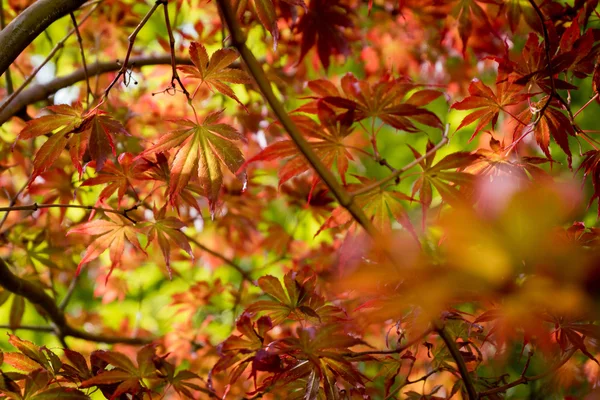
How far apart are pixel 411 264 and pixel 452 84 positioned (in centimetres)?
164

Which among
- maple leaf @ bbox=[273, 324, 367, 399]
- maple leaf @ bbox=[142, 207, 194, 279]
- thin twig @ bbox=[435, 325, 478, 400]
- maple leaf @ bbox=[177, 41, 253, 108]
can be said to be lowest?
thin twig @ bbox=[435, 325, 478, 400]

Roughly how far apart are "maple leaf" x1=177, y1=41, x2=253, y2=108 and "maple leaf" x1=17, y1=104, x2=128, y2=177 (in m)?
0.13

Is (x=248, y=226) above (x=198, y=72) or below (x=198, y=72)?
below

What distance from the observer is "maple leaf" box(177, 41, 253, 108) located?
715mm

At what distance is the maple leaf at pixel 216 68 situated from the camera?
715 mm

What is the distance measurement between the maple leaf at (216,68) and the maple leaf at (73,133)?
0.42ft

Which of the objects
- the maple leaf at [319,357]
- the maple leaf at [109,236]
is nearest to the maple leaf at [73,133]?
the maple leaf at [109,236]

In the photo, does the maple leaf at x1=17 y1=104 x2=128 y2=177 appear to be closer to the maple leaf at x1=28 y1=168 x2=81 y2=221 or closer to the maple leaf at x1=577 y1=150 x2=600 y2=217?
the maple leaf at x1=28 y1=168 x2=81 y2=221

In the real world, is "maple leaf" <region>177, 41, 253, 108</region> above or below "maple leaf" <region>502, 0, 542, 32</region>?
above

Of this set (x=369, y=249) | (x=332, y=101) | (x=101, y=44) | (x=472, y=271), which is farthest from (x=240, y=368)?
(x=101, y=44)

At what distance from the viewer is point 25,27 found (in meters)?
0.65

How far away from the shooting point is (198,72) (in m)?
0.74

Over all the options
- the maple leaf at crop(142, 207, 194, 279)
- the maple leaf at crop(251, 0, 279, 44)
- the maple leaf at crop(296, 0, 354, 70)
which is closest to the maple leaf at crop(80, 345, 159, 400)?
the maple leaf at crop(142, 207, 194, 279)

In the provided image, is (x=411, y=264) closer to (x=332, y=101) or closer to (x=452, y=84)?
(x=332, y=101)
